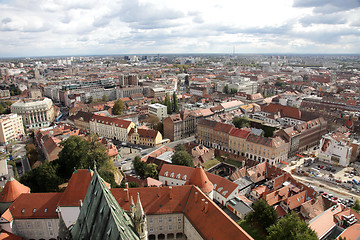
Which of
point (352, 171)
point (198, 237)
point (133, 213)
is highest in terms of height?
point (133, 213)

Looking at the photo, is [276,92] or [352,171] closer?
[352,171]

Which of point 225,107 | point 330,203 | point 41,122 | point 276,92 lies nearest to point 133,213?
point 330,203

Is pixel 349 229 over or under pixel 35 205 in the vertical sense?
under

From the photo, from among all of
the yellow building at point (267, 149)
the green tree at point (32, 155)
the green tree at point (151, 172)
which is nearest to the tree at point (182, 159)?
the green tree at point (151, 172)

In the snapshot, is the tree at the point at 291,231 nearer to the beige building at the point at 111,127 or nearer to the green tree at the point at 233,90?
the beige building at the point at 111,127

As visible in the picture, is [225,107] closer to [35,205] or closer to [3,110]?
[35,205]

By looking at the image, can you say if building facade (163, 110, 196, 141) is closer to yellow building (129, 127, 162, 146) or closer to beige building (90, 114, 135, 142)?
yellow building (129, 127, 162, 146)
